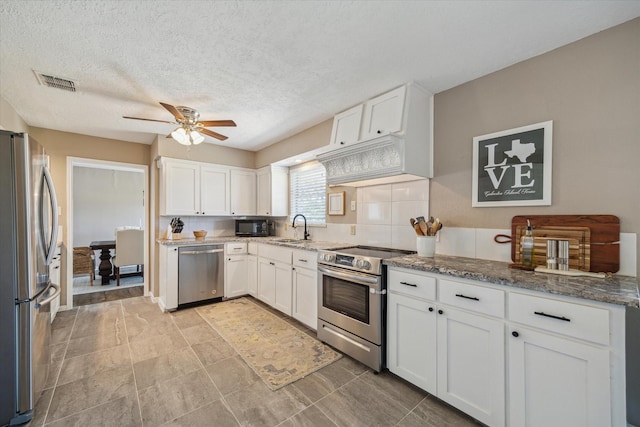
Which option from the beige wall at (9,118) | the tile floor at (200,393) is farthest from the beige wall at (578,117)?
the beige wall at (9,118)

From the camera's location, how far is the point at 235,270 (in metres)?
4.01

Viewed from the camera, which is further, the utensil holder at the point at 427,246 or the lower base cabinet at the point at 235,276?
the lower base cabinet at the point at 235,276

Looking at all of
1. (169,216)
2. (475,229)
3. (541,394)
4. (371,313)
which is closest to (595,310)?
(541,394)

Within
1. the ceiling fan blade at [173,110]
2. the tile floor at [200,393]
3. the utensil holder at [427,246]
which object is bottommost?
the tile floor at [200,393]

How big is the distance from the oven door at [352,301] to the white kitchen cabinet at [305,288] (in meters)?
0.14

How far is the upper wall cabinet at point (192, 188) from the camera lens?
3.82 metres

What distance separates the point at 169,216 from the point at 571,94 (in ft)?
15.3

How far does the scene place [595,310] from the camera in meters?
1.21

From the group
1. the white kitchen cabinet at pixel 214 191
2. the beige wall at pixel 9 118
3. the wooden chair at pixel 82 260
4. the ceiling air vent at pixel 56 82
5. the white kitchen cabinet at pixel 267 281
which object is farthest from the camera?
the wooden chair at pixel 82 260

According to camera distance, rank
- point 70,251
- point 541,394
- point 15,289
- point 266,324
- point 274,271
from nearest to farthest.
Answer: point 541,394, point 15,289, point 266,324, point 274,271, point 70,251

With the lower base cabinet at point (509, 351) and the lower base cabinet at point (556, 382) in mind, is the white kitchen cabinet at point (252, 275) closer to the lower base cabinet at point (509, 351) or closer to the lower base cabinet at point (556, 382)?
the lower base cabinet at point (509, 351)

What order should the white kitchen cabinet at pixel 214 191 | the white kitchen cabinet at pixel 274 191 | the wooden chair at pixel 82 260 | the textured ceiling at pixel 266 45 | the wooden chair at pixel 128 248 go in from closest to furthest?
the textured ceiling at pixel 266 45 < the white kitchen cabinet at pixel 214 191 < the white kitchen cabinet at pixel 274 191 < the wooden chair at pixel 128 248 < the wooden chair at pixel 82 260

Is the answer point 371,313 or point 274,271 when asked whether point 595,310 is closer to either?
point 371,313

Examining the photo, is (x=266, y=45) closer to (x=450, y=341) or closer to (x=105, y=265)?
(x=450, y=341)
